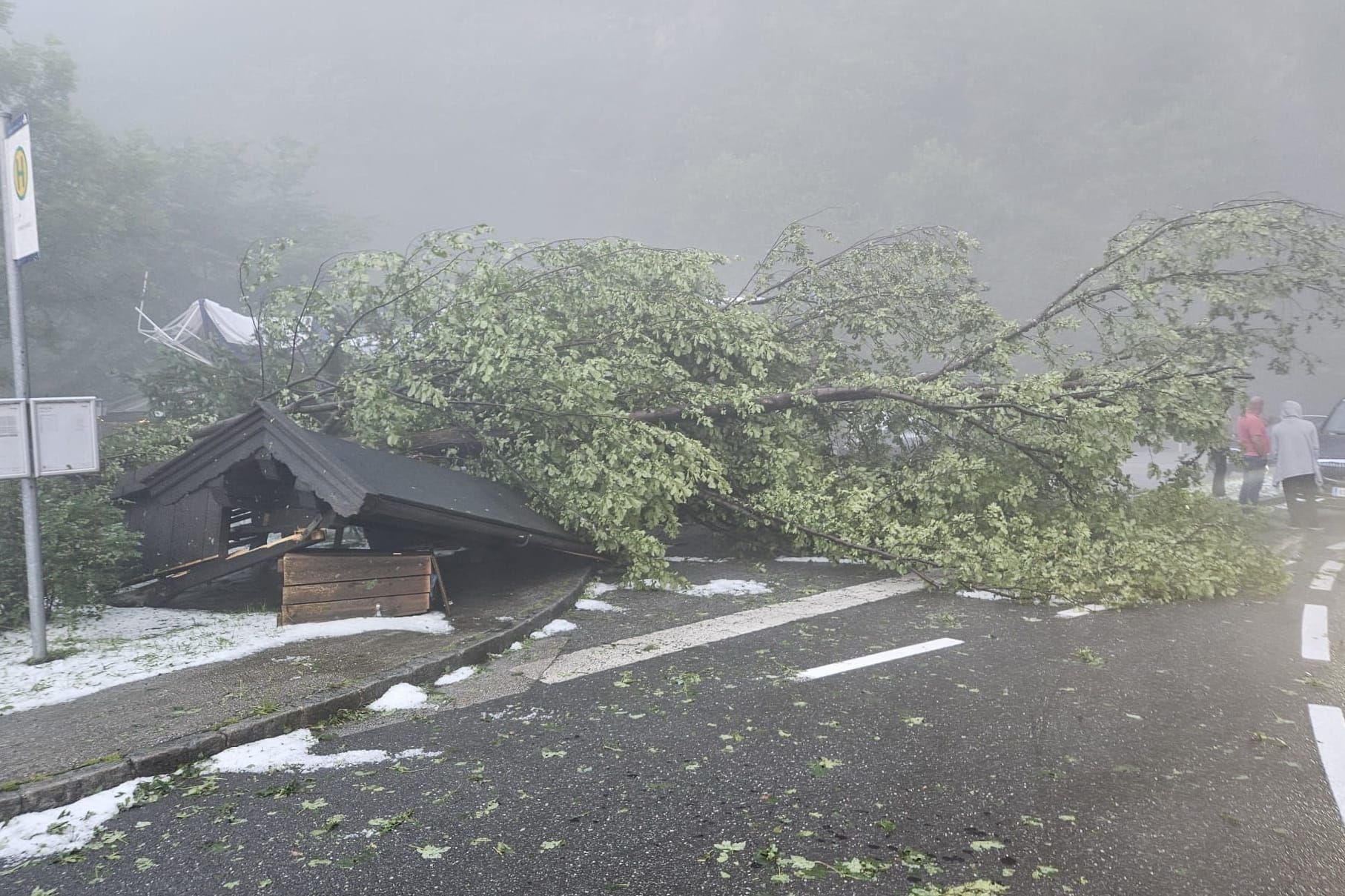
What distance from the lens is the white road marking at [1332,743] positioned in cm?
379

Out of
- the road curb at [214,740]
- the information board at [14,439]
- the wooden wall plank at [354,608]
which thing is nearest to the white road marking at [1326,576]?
the road curb at [214,740]

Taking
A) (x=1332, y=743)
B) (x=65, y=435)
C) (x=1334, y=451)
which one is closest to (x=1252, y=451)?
(x=1334, y=451)

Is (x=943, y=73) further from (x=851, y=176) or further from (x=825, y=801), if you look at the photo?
(x=825, y=801)

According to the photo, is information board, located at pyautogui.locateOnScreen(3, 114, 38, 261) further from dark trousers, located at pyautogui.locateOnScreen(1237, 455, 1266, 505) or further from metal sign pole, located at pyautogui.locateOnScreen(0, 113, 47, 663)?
dark trousers, located at pyautogui.locateOnScreen(1237, 455, 1266, 505)

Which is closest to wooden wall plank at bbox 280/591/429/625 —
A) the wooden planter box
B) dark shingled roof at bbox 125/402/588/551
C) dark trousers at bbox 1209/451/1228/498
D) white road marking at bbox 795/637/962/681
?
the wooden planter box

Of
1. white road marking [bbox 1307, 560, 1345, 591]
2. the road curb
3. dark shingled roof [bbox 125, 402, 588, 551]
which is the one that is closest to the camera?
the road curb

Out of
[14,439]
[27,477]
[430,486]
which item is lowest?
[430,486]

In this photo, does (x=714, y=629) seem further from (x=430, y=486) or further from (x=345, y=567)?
(x=345, y=567)

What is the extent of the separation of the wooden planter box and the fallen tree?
171 cm

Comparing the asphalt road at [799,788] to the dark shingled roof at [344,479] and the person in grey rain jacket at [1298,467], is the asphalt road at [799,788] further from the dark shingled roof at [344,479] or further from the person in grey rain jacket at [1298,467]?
the person in grey rain jacket at [1298,467]

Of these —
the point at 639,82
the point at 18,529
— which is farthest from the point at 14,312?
the point at 639,82

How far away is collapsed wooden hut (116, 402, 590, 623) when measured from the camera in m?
6.34

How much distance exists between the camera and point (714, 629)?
261 inches

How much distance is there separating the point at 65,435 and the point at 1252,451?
14.8 m
